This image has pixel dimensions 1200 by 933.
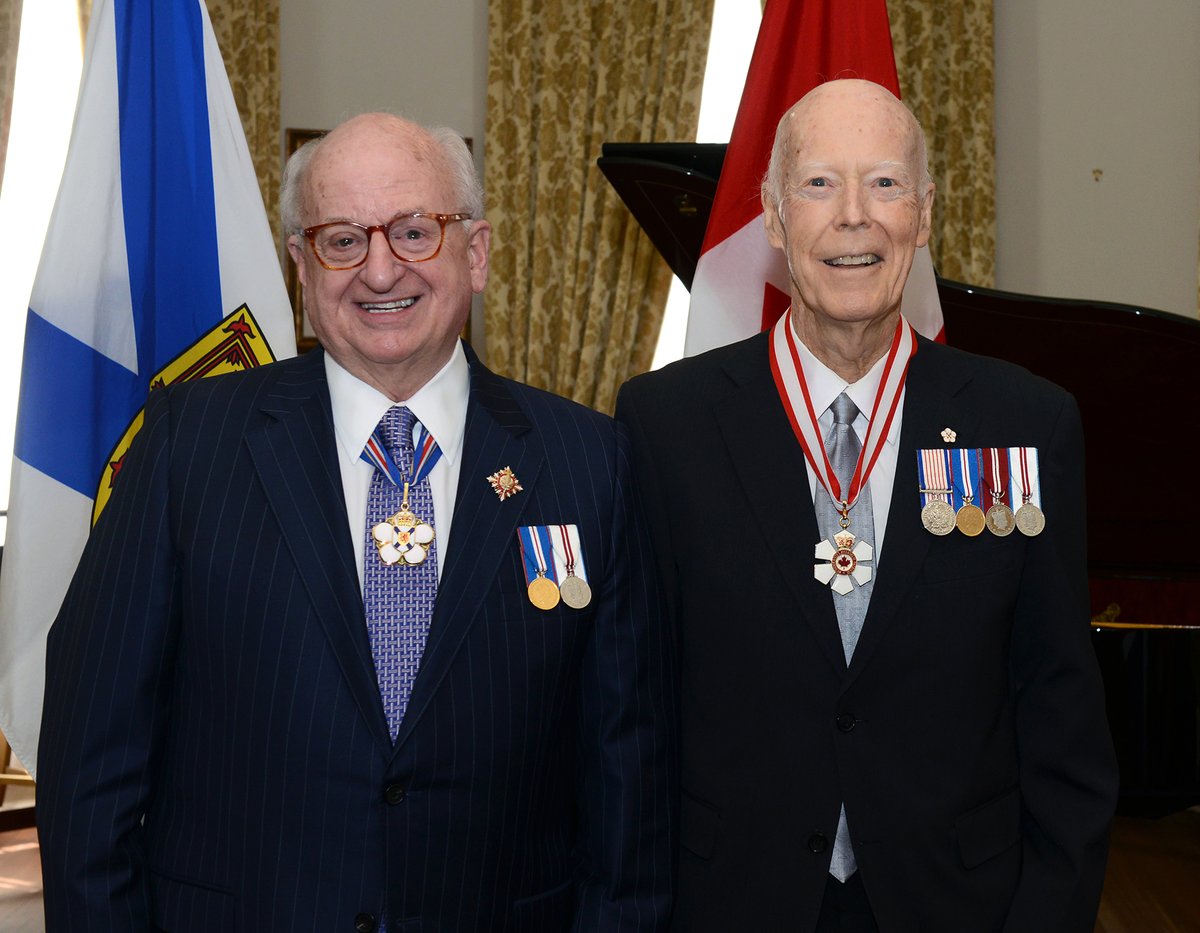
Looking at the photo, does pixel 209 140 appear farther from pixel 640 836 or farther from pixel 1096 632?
pixel 1096 632

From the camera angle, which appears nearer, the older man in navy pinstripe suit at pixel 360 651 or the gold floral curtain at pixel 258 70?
the older man in navy pinstripe suit at pixel 360 651

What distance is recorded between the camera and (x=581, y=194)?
6.73 metres

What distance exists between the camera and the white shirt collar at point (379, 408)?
5.26 ft

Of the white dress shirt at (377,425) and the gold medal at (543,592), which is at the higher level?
the white dress shirt at (377,425)

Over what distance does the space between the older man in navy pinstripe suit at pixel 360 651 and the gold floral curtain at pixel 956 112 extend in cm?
553

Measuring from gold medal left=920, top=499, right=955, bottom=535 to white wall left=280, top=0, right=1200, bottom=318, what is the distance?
18.4 feet

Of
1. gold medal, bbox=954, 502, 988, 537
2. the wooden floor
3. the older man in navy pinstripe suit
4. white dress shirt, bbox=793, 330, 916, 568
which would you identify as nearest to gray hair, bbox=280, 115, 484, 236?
the older man in navy pinstripe suit

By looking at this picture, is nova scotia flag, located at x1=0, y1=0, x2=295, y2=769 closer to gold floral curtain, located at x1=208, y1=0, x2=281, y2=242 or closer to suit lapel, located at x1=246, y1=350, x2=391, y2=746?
suit lapel, located at x1=246, y1=350, x2=391, y2=746

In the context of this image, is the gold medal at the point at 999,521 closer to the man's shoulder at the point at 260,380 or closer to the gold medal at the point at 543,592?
the gold medal at the point at 543,592

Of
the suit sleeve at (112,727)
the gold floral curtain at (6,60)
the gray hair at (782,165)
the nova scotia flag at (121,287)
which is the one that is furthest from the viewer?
the gold floral curtain at (6,60)

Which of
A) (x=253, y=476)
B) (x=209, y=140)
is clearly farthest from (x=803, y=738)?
(x=209, y=140)

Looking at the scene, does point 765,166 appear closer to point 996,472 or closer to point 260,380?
point 996,472

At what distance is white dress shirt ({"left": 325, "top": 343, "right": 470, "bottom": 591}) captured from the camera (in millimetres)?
1574

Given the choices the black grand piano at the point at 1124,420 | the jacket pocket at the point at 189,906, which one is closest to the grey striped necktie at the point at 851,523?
the jacket pocket at the point at 189,906
